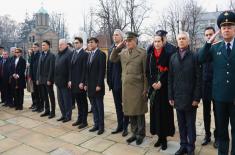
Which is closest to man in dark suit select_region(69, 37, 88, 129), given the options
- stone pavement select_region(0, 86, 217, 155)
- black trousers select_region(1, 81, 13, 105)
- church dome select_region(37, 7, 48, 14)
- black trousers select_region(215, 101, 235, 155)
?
stone pavement select_region(0, 86, 217, 155)

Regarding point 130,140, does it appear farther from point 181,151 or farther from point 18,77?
point 18,77

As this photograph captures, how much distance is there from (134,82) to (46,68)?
3.12 m

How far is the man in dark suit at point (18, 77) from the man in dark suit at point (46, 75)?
40.0 inches

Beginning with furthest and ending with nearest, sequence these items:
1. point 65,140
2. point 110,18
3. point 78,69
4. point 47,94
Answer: point 110,18
point 47,94
point 78,69
point 65,140

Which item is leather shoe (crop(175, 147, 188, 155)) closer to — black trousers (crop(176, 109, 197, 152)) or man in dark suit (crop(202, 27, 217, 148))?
black trousers (crop(176, 109, 197, 152))

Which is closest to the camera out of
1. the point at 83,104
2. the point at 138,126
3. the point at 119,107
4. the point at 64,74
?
the point at 138,126

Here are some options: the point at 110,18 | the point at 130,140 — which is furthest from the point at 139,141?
the point at 110,18

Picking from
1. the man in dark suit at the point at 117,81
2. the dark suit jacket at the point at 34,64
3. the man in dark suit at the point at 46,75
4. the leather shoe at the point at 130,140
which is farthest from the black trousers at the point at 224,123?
the dark suit jacket at the point at 34,64

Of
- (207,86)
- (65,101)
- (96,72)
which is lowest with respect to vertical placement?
(65,101)

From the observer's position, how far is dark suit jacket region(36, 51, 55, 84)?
21.7 ft

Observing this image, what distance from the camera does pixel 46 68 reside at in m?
6.80

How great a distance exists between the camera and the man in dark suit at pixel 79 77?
5809mm

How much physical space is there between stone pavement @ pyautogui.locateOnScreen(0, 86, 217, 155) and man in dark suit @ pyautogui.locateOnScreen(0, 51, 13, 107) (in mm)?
1869

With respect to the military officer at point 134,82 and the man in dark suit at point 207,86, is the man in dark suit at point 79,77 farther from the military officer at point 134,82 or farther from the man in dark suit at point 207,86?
the man in dark suit at point 207,86
